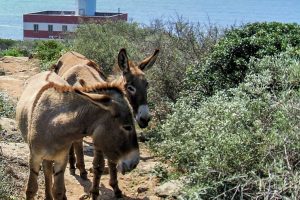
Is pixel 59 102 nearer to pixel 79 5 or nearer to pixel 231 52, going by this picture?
pixel 231 52

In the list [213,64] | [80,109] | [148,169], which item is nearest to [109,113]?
[80,109]

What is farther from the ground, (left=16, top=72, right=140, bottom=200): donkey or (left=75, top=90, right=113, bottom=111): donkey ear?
(left=75, top=90, right=113, bottom=111): donkey ear

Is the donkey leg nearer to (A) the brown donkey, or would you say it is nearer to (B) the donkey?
(A) the brown donkey

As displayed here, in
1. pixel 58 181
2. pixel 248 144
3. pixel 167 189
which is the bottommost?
pixel 167 189

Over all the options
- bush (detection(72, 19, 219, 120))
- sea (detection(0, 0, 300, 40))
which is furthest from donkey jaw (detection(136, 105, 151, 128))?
sea (detection(0, 0, 300, 40))

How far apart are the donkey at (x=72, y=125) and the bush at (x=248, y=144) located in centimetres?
89

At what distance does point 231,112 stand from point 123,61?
220cm

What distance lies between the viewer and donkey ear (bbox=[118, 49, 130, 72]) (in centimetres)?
785

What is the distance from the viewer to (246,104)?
636 cm

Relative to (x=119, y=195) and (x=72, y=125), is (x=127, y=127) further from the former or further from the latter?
(x=119, y=195)

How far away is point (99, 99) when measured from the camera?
17.4ft

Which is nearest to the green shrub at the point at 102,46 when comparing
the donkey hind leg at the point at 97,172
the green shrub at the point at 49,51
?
the green shrub at the point at 49,51

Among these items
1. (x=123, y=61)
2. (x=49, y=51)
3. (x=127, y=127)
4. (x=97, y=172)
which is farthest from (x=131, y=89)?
(x=49, y=51)

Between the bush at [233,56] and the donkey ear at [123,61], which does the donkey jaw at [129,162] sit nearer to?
the donkey ear at [123,61]
